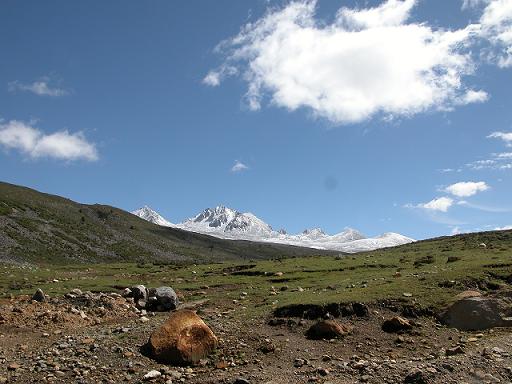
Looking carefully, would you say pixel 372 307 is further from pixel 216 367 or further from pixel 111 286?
pixel 111 286

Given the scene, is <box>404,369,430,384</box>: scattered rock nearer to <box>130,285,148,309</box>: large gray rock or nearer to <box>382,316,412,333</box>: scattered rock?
<box>382,316,412,333</box>: scattered rock

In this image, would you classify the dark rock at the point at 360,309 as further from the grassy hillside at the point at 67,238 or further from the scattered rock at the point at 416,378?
the grassy hillside at the point at 67,238

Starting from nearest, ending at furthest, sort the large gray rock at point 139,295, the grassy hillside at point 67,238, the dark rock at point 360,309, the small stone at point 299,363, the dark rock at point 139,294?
the small stone at point 299,363 < the dark rock at point 360,309 < the large gray rock at point 139,295 < the dark rock at point 139,294 < the grassy hillside at point 67,238

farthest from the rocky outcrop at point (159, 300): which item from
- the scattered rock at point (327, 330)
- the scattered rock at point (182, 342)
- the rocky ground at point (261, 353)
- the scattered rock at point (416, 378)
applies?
the scattered rock at point (416, 378)

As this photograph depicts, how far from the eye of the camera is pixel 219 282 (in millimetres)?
38969

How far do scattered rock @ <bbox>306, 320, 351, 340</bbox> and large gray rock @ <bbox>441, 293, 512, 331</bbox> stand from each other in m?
4.82

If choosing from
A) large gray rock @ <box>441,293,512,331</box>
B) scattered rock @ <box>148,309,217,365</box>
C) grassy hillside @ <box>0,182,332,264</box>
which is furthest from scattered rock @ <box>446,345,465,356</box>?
grassy hillside @ <box>0,182,332,264</box>

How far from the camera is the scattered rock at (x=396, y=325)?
20.1m

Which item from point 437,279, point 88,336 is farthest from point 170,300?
point 437,279

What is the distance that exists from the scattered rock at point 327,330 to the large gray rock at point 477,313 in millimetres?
4818

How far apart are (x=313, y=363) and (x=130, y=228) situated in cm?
15547

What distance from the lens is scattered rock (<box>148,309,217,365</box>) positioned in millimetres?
17422

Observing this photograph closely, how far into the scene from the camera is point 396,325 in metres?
20.2

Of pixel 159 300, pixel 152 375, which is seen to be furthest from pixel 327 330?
pixel 159 300
